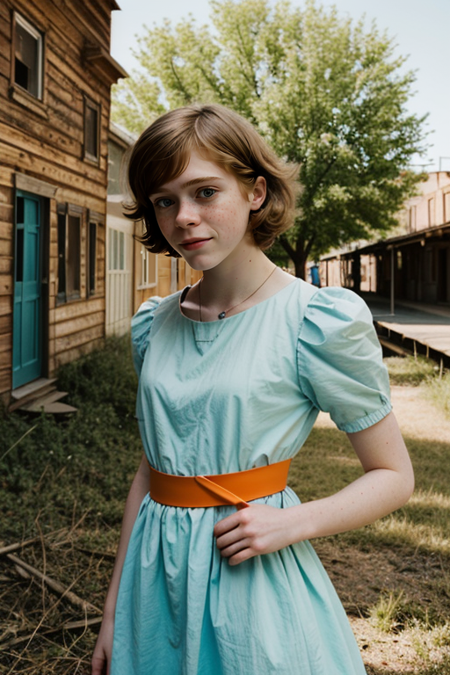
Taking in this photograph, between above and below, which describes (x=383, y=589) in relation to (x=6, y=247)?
below

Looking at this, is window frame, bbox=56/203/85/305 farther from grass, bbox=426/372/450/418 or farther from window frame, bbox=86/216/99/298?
grass, bbox=426/372/450/418

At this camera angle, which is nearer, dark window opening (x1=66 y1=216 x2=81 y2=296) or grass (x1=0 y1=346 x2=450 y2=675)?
grass (x1=0 y1=346 x2=450 y2=675)

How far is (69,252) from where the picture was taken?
990cm

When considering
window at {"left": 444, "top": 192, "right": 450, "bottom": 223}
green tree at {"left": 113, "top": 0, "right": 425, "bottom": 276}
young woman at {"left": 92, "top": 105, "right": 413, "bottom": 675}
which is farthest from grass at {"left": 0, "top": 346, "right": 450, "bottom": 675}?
window at {"left": 444, "top": 192, "right": 450, "bottom": 223}

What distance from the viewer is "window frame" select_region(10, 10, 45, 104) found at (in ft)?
23.7

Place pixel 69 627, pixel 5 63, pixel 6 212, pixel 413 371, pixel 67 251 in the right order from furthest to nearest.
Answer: pixel 413 371, pixel 67 251, pixel 6 212, pixel 5 63, pixel 69 627

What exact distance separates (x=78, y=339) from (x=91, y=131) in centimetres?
348

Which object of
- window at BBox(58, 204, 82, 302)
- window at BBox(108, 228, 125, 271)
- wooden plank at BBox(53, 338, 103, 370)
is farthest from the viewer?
window at BBox(108, 228, 125, 271)

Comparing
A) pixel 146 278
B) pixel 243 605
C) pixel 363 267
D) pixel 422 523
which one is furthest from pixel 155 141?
pixel 363 267

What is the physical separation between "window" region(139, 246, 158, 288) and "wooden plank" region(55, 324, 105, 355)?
15.2 ft

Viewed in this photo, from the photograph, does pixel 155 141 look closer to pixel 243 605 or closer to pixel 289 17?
pixel 243 605

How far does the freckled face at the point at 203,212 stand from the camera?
1287mm

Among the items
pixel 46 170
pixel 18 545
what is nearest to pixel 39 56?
pixel 46 170

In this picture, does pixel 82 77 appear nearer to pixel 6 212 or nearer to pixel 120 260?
pixel 6 212
